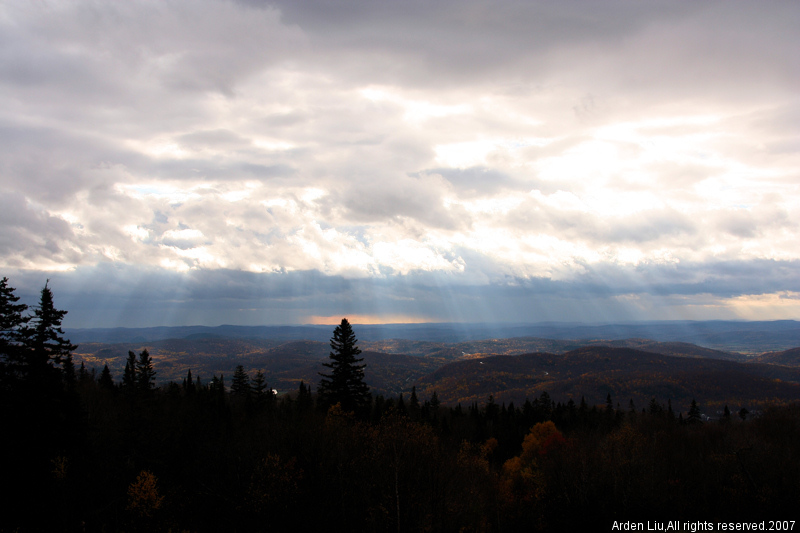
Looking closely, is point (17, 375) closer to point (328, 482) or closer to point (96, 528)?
point (96, 528)

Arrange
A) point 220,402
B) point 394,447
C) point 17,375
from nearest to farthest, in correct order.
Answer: point 394,447 → point 17,375 → point 220,402

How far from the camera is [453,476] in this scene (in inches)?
1090

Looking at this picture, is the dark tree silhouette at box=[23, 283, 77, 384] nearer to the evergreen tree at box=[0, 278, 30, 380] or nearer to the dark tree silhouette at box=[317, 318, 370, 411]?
the evergreen tree at box=[0, 278, 30, 380]

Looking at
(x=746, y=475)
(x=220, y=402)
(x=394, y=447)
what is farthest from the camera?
(x=220, y=402)

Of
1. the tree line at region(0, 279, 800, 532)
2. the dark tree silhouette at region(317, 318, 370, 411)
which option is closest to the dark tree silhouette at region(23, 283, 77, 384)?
the tree line at region(0, 279, 800, 532)

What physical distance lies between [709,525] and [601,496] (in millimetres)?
8117

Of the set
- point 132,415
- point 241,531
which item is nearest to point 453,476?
point 241,531

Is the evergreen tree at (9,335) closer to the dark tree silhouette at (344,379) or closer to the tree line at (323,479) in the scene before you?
the tree line at (323,479)

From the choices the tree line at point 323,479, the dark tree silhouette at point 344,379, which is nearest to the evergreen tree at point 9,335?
the tree line at point 323,479

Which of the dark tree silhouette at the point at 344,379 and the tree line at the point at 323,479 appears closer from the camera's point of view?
the tree line at the point at 323,479

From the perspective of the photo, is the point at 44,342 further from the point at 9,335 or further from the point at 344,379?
the point at 344,379

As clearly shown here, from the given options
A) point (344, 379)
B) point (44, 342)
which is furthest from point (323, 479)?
point (44, 342)

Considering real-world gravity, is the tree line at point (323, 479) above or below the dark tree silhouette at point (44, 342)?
below

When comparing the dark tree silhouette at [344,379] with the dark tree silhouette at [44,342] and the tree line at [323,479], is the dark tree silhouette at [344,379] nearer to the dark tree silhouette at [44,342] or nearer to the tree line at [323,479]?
the tree line at [323,479]
